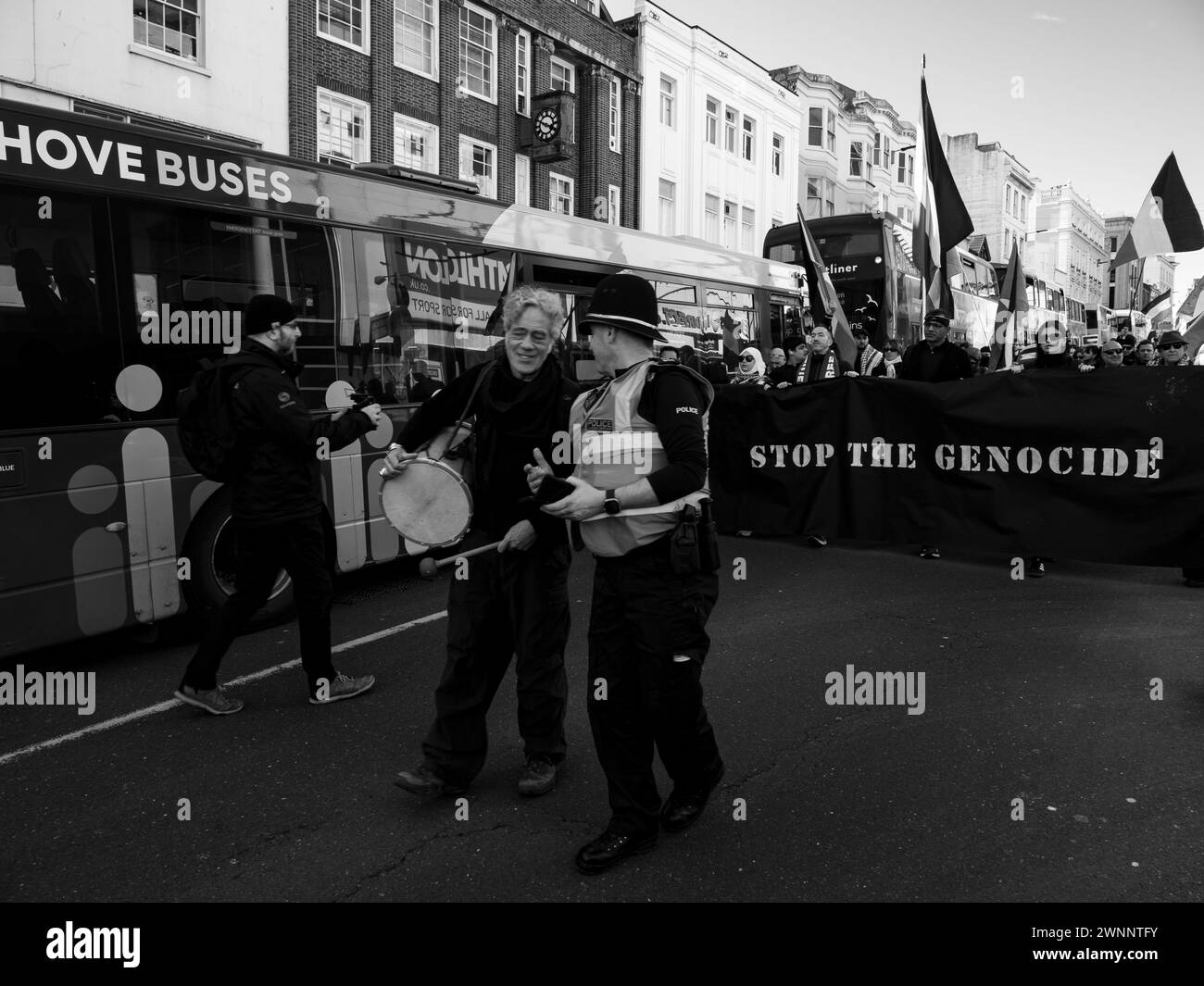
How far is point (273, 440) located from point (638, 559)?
7.60ft

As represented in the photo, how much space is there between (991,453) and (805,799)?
15.1 ft

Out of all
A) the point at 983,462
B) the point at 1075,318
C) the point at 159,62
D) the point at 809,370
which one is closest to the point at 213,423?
the point at 983,462

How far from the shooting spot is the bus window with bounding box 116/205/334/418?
18.9 ft

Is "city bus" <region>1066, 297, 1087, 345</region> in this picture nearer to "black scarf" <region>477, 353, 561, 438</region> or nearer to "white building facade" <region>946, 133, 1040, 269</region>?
"white building facade" <region>946, 133, 1040, 269</region>

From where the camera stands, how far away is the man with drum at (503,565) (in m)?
3.63

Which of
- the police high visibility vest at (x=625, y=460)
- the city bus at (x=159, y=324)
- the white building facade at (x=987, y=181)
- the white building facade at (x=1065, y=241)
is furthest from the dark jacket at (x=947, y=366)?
the white building facade at (x=1065, y=241)

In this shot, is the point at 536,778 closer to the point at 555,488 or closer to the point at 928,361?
the point at 555,488

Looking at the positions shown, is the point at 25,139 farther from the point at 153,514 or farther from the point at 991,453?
the point at 991,453

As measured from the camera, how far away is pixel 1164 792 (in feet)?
12.3

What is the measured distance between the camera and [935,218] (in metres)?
9.67

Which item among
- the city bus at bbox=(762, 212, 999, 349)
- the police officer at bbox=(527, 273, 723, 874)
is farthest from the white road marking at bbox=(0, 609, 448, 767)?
the city bus at bbox=(762, 212, 999, 349)

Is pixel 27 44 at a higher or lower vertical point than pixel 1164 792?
higher

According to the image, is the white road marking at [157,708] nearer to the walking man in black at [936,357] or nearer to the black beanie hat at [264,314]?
the black beanie hat at [264,314]
